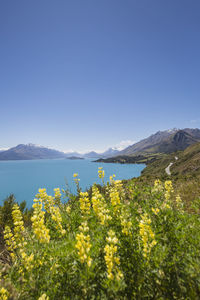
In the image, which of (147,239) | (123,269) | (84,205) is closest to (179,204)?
(147,239)

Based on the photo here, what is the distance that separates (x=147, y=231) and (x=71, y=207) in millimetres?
4115

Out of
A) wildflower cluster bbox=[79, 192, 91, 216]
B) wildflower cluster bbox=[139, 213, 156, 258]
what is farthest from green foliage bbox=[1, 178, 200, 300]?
wildflower cluster bbox=[79, 192, 91, 216]

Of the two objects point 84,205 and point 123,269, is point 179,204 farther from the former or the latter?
point 84,205

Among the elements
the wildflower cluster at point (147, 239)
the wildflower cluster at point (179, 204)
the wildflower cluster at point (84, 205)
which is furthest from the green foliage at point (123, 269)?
the wildflower cluster at point (84, 205)

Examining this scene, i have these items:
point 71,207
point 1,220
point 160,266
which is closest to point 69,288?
point 160,266

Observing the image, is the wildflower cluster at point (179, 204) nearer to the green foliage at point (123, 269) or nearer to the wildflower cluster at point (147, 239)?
the green foliage at point (123, 269)

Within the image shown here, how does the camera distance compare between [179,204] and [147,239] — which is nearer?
[147,239]

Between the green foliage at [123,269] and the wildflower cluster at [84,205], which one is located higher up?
the wildflower cluster at [84,205]

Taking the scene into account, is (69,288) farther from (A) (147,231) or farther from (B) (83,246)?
(A) (147,231)

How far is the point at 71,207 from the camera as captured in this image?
6152mm

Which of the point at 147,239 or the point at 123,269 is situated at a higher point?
the point at 147,239

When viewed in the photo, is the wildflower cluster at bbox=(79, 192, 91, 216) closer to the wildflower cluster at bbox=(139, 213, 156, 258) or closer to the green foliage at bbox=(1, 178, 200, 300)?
the green foliage at bbox=(1, 178, 200, 300)

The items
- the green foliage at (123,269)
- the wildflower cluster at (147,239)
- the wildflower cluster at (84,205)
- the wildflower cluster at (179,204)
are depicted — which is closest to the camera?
the green foliage at (123,269)

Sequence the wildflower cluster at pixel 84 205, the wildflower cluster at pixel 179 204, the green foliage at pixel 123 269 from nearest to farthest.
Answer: the green foliage at pixel 123 269
the wildflower cluster at pixel 179 204
the wildflower cluster at pixel 84 205
